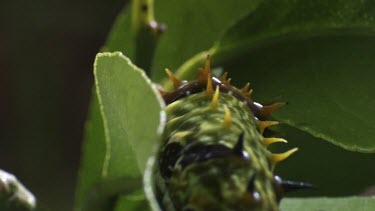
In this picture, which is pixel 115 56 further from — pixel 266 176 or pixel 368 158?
pixel 368 158

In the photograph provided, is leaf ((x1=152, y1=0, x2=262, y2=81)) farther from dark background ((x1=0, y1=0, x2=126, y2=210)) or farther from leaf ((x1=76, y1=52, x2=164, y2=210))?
dark background ((x1=0, y1=0, x2=126, y2=210))

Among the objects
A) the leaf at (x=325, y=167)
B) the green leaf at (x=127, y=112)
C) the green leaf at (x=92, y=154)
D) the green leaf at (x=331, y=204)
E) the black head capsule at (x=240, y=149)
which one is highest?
the green leaf at (x=127, y=112)

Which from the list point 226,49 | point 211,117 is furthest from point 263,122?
point 226,49

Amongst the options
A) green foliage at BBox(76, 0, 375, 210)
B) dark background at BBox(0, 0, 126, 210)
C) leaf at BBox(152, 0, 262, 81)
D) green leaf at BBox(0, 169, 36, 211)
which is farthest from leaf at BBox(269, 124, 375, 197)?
dark background at BBox(0, 0, 126, 210)

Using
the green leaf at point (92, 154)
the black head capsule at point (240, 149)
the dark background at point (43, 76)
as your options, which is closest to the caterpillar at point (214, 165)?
the black head capsule at point (240, 149)

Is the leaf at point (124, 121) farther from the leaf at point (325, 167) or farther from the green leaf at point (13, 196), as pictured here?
the leaf at point (325, 167)
